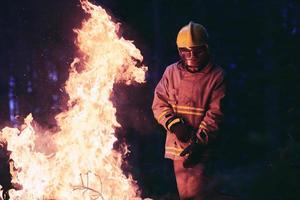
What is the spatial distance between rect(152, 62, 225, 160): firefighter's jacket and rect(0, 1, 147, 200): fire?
104cm

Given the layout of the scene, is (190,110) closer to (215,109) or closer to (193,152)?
(215,109)

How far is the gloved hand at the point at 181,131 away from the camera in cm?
619

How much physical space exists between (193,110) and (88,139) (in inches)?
63.5

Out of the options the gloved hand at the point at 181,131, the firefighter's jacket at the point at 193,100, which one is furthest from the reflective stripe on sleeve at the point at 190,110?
the gloved hand at the point at 181,131

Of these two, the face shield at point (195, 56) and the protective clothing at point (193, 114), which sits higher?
the face shield at point (195, 56)

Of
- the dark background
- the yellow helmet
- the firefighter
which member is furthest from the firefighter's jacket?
the dark background

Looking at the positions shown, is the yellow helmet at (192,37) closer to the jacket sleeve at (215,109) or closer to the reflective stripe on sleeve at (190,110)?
the jacket sleeve at (215,109)

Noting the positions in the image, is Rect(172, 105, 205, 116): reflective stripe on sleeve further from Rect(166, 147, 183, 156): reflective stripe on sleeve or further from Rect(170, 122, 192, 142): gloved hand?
Rect(166, 147, 183, 156): reflective stripe on sleeve

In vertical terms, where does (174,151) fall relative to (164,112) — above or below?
below

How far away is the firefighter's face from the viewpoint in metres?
6.29

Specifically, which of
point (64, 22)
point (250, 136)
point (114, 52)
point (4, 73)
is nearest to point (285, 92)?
point (250, 136)

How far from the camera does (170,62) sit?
15.3 m

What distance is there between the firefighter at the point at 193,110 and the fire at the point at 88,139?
978 millimetres

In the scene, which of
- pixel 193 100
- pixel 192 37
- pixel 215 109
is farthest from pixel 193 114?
pixel 192 37
